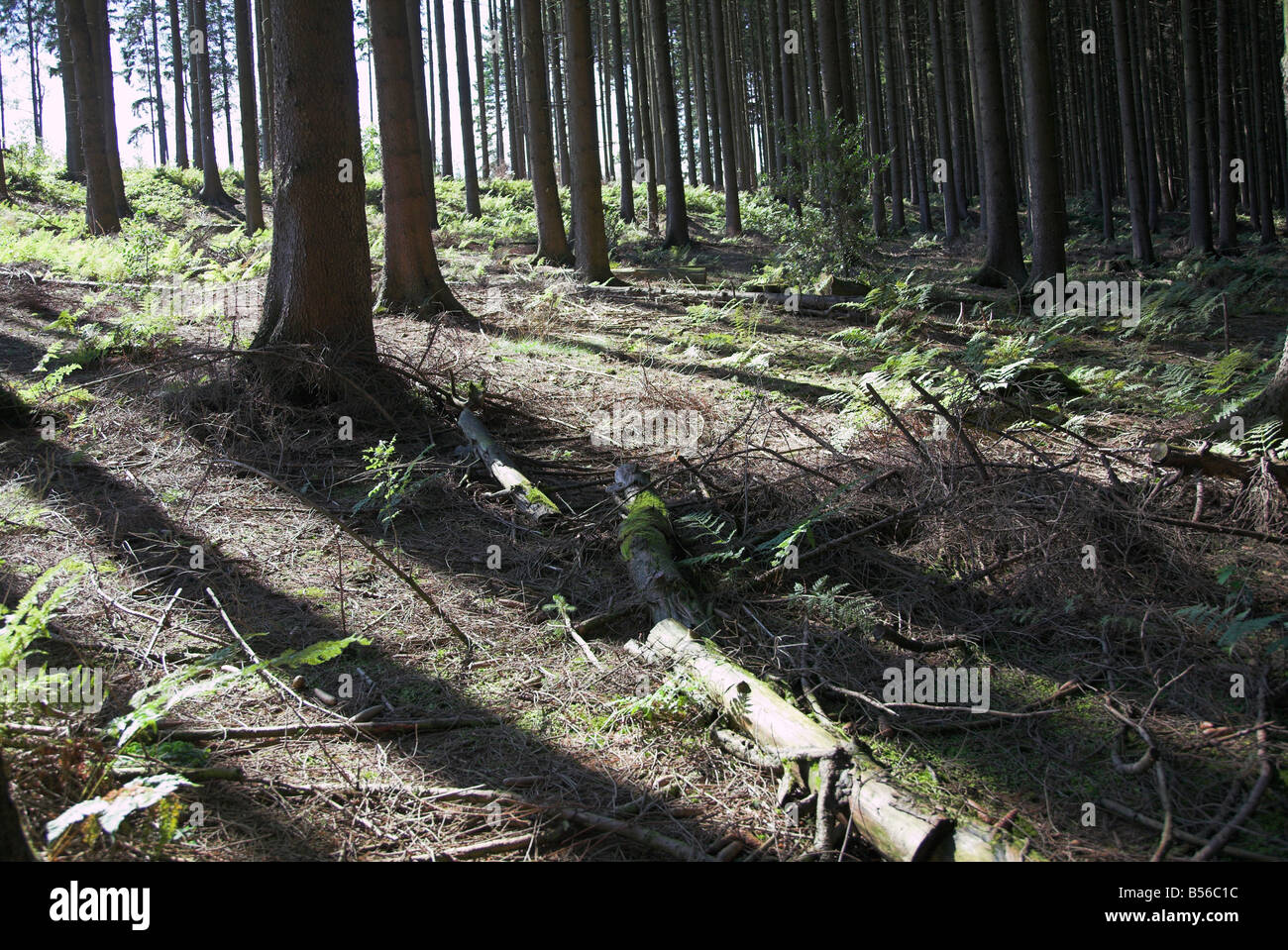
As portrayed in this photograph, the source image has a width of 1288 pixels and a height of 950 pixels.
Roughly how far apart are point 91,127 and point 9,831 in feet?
62.6

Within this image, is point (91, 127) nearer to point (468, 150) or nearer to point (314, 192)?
point (468, 150)

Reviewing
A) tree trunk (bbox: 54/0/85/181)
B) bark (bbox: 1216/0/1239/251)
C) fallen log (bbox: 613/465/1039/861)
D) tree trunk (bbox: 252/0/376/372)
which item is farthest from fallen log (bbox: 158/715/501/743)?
bark (bbox: 1216/0/1239/251)

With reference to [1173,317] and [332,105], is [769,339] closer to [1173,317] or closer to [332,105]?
[1173,317]

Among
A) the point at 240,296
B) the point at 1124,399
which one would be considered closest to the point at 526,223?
the point at 240,296

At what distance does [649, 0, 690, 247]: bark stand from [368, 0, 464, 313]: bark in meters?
9.73

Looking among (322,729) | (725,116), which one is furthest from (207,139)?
(322,729)

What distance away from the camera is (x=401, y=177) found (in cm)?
1130

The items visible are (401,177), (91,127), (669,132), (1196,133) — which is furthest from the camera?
(669,132)

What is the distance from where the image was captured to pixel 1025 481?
514cm

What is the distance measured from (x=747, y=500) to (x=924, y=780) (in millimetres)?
2434

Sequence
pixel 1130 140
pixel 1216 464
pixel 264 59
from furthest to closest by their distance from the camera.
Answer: pixel 264 59
pixel 1130 140
pixel 1216 464

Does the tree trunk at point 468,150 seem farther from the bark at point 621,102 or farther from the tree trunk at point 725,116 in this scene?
the tree trunk at point 725,116

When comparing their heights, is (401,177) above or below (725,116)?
below

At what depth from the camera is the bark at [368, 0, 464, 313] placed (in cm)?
1105
